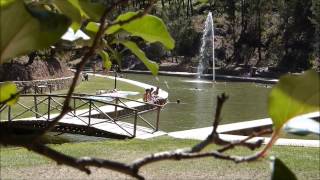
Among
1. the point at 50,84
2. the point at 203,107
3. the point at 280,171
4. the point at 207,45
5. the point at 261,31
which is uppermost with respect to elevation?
the point at 280,171

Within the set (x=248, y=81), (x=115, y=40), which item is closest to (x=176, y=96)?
(x=248, y=81)

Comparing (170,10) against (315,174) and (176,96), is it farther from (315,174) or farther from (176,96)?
(315,174)

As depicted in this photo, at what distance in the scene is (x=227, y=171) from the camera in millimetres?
8727

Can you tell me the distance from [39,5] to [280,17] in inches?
1781

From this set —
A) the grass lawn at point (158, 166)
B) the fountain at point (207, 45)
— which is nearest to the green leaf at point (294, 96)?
the grass lawn at point (158, 166)

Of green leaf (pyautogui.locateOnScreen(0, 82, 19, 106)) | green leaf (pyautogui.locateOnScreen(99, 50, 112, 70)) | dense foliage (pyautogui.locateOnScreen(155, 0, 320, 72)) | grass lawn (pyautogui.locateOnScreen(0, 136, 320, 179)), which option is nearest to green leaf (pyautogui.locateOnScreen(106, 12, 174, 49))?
green leaf (pyautogui.locateOnScreen(0, 82, 19, 106))

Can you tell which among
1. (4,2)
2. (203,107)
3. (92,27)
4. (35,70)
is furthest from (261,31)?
(4,2)

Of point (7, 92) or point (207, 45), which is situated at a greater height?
point (7, 92)

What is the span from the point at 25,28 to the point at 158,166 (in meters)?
8.53

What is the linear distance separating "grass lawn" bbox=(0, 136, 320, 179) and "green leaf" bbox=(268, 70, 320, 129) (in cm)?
741

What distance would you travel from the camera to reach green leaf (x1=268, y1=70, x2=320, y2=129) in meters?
0.59

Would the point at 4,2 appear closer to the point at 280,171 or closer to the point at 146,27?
the point at 146,27

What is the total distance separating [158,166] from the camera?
29.6ft

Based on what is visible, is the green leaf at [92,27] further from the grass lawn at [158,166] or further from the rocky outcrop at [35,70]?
the rocky outcrop at [35,70]
